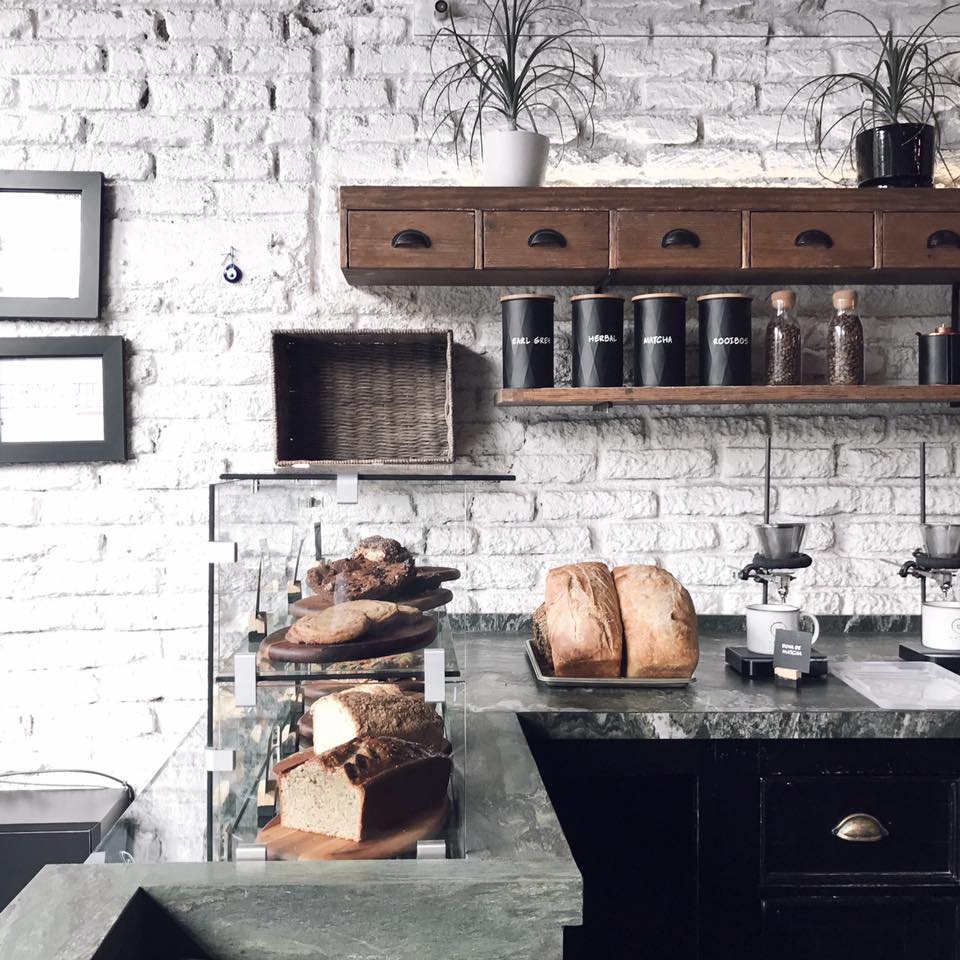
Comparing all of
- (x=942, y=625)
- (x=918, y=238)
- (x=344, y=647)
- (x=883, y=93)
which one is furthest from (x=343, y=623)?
(x=883, y=93)

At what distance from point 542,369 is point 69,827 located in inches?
52.7

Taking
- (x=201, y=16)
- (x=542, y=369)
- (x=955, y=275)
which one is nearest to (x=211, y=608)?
(x=542, y=369)

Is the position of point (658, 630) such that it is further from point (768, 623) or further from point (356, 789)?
point (356, 789)

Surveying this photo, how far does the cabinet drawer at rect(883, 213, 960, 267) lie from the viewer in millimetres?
1888

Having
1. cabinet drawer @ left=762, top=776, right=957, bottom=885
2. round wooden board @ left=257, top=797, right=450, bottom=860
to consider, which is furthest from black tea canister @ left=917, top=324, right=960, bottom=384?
round wooden board @ left=257, top=797, right=450, bottom=860

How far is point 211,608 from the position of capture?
44.6 inches

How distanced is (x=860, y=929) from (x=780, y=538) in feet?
2.26

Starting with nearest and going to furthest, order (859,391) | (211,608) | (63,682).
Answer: (211,608)
(859,391)
(63,682)

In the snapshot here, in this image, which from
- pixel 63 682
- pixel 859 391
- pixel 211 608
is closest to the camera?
pixel 211 608

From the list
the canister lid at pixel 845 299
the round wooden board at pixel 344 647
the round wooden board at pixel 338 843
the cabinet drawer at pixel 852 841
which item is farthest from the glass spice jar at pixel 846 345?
the round wooden board at pixel 338 843

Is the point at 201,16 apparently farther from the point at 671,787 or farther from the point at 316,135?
Answer: the point at 671,787

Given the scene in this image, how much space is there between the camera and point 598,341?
1906 millimetres

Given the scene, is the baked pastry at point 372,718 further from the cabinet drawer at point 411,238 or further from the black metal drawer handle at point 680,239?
the black metal drawer handle at point 680,239

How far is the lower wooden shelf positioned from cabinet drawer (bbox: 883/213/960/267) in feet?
0.90
